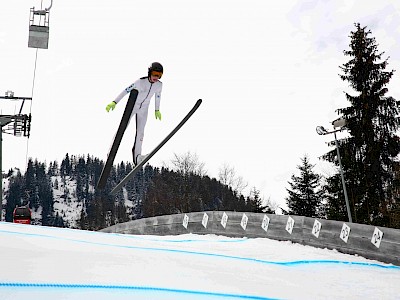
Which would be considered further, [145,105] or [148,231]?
[148,231]

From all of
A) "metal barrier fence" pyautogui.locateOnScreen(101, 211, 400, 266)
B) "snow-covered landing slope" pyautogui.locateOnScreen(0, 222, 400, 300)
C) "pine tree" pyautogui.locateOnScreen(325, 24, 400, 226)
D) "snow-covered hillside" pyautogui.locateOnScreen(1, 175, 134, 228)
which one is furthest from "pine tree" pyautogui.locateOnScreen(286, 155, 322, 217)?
"snow-covered hillside" pyautogui.locateOnScreen(1, 175, 134, 228)

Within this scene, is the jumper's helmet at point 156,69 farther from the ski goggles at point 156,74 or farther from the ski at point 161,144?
the ski at point 161,144

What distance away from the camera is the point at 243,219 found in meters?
7.38

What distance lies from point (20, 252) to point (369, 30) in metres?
19.1

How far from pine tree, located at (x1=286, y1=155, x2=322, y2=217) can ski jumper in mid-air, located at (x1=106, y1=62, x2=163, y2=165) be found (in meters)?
19.2

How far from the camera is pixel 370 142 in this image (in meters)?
16.2

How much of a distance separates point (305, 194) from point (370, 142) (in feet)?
28.8

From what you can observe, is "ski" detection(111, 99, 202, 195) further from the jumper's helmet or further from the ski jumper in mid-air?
the jumper's helmet

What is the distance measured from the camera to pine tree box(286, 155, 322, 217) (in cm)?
2402

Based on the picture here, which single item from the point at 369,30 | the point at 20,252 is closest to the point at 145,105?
the point at 20,252

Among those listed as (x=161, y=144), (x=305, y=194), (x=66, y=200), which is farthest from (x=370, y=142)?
(x=66, y=200)

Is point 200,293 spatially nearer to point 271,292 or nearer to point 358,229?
point 271,292

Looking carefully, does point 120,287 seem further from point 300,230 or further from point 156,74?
point 300,230

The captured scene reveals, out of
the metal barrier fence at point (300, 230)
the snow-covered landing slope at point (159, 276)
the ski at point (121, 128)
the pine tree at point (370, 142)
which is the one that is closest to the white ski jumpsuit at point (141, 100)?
the ski at point (121, 128)
